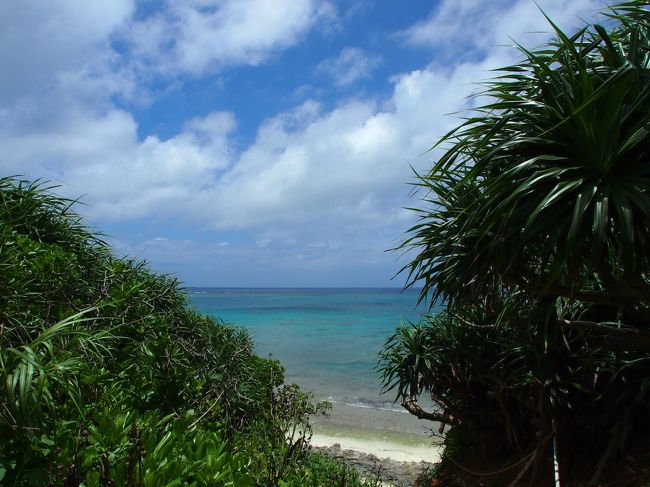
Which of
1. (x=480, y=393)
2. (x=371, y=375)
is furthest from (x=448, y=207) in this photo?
(x=371, y=375)

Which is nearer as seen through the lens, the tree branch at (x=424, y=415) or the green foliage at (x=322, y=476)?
the green foliage at (x=322, y=476)

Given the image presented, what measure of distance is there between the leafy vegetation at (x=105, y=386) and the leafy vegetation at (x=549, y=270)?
5.83ft

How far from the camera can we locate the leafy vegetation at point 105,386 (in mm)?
1928

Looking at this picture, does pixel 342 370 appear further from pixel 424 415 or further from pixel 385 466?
pixel 424 415

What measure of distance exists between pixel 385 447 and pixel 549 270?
29.0 feet

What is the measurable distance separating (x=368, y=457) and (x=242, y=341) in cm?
457

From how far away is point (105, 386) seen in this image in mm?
2658

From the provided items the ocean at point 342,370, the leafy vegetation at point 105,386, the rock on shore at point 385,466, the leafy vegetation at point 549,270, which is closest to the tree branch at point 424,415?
the leafy vegetation at point 549,270

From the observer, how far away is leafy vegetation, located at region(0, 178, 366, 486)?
1.93 meters

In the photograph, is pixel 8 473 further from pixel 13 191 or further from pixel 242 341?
pixel 242 341

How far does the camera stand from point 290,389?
170 inches

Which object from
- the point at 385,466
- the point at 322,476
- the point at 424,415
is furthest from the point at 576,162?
the point at 385,466

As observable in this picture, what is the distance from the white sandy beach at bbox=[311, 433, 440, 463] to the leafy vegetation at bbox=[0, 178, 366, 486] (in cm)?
589

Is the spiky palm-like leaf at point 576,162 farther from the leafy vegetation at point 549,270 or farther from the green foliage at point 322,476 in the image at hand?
the green foliage at point 322,476
